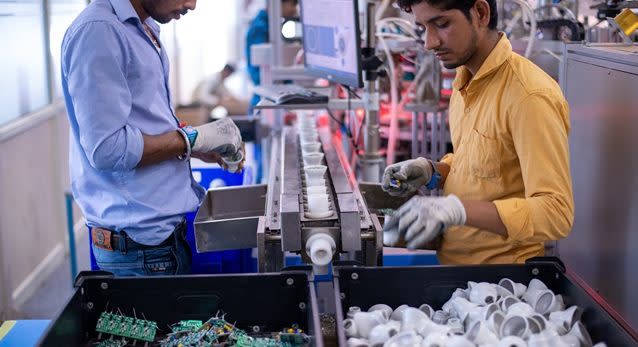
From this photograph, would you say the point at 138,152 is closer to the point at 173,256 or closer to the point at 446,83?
the point at 173,256

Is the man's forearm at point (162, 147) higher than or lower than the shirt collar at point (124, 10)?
lower

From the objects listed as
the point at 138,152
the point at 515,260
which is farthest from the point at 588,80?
the point at 138,152

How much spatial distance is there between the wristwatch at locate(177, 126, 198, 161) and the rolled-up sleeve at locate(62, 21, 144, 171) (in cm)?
17

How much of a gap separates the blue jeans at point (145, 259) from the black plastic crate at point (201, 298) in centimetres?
43

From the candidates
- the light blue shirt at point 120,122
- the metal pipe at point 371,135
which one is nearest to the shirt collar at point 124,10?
the light blue shirt at point 120,122

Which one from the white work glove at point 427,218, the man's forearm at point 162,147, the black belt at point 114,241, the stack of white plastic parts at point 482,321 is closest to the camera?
the stack of white plastic parts at point 482,321

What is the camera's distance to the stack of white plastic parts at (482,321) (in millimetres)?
1255

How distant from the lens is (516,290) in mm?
1473

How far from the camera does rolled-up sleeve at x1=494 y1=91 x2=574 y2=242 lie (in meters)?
1.47

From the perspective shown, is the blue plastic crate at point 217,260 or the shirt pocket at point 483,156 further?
the blue plastic crate at point 217,260

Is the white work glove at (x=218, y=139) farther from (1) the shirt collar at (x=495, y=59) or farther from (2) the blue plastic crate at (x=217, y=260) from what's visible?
(1) the shirt collar at (x=495, y=59)

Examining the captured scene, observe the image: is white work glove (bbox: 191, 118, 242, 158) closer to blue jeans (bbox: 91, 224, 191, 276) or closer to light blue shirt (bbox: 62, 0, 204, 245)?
light blue shirt (bbox: 62, 0, 204, 245)

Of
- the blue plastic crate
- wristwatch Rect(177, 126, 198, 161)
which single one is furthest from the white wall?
wristwatch Rect(177, 126, 198, 161)

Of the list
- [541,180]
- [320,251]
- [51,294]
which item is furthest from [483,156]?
[51,294]
